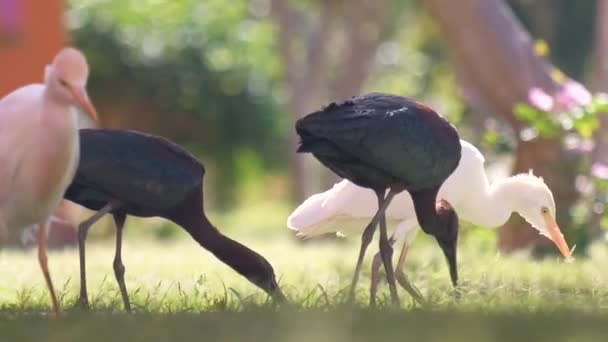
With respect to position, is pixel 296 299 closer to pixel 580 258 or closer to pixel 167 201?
pixel 167 201

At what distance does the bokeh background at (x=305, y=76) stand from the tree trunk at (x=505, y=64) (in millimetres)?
11

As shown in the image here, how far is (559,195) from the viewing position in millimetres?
11375

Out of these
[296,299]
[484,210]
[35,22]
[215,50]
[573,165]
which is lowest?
[296,299]

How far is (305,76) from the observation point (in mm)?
19391

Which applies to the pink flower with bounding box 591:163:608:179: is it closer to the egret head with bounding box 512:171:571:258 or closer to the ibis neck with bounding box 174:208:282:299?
the egret head with bounding box 512:171:571:258

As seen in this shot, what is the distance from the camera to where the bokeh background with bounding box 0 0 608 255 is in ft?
36.3

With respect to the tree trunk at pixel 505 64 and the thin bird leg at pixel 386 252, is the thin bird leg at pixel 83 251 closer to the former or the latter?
the thin bird leg at pixel 386 252

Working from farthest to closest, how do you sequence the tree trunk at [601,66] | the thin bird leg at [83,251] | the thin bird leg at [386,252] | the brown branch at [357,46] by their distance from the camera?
the brown branch at [357,46] → the tree trunk at [601,66] → the thin bird leg at [386,252] → the thin bird leg at [83,251]

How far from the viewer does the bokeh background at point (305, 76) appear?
36.3ft

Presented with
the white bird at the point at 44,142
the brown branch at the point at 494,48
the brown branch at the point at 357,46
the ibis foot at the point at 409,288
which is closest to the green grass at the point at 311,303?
the ibis foot at the point at 409,288

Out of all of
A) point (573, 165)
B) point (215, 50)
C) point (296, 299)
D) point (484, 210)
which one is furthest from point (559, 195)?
point (215, 50)

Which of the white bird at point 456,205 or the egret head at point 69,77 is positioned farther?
the white bird at point 456,205

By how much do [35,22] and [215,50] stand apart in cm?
879

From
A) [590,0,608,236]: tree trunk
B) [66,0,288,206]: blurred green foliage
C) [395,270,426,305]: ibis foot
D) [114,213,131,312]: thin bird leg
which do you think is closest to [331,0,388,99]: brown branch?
[66,0,288,206]: blurred green foliage
